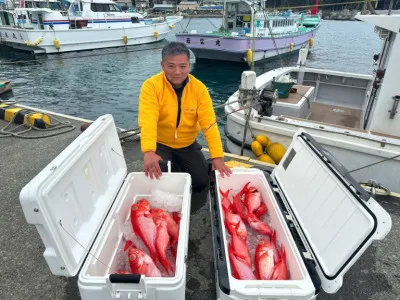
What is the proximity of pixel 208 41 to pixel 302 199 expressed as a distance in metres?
18.7

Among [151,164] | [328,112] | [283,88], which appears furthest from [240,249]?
[328,112]

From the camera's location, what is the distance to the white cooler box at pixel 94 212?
5.69 feet

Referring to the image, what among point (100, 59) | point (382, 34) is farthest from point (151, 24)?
point (382, 34)

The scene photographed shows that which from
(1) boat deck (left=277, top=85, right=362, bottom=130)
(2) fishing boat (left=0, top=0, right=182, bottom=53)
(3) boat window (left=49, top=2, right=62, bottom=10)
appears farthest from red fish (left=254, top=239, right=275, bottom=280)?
(3) boat window (left=49, top=2, right=62, bottom=10)

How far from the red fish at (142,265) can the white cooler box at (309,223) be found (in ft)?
1.58

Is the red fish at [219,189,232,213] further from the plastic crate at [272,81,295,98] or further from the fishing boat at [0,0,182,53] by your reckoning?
the fishing boat at [0,0,182,53]

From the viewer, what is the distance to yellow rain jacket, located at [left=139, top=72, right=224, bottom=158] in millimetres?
2971

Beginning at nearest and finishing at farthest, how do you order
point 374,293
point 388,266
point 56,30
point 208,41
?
point 374,293 → point 388,266 → point 208,41 → point 56,30

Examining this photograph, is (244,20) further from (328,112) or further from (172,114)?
(172,114)

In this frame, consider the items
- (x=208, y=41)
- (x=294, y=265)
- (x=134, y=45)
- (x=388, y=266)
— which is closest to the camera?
(x=294, y=265)

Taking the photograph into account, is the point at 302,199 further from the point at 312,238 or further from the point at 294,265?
the point at 294,265

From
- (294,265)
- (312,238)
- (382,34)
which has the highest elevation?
(382,34)

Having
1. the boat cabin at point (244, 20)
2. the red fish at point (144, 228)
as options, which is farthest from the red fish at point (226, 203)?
the boat cabin at point (244, 20)

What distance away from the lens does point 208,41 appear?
19.4 metres
